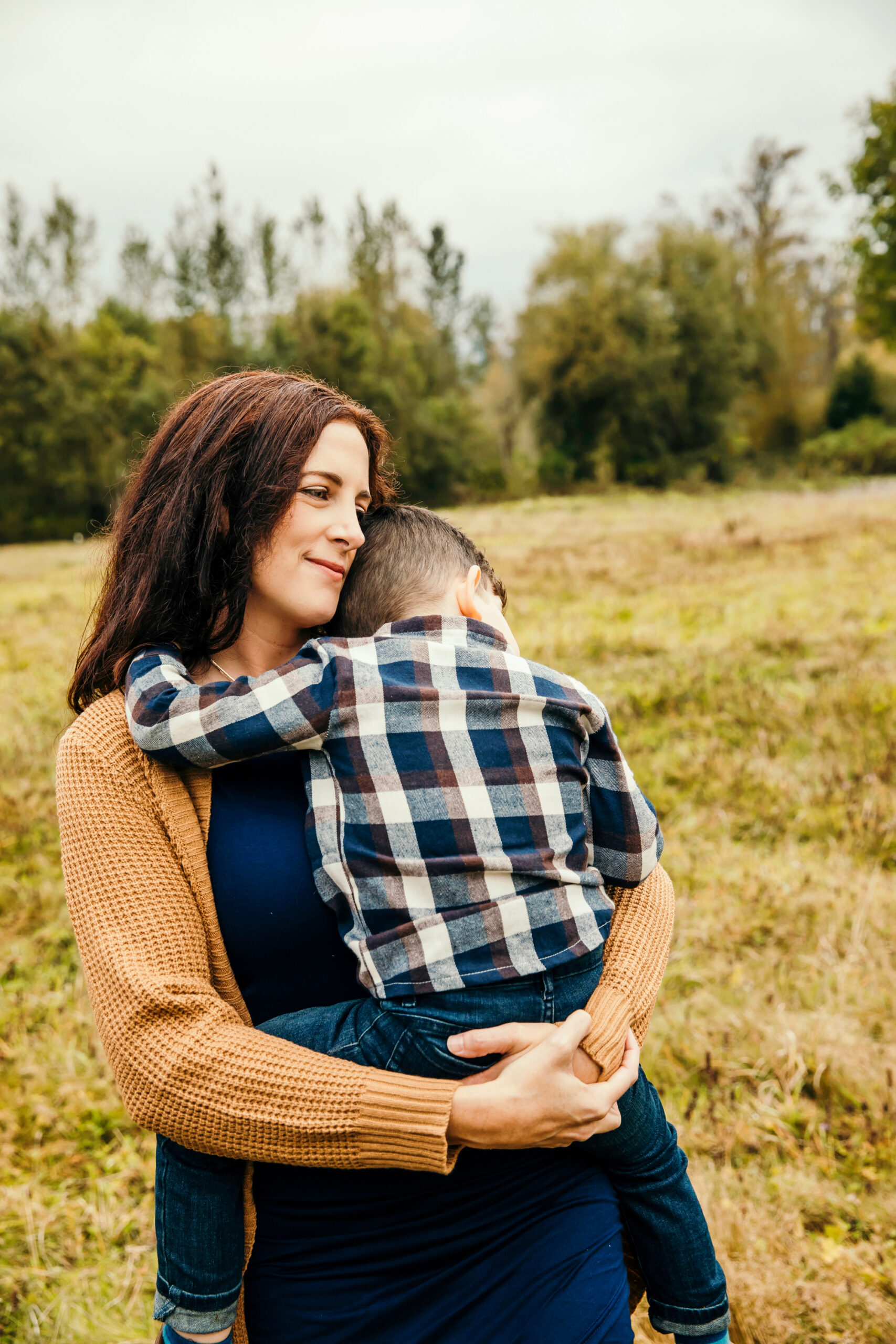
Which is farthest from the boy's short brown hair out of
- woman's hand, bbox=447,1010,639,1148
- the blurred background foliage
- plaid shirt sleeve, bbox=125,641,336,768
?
the blurred background foliage

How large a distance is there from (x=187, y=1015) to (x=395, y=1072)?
0.29m

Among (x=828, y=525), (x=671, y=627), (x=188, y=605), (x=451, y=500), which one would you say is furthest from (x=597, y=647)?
(x=451, y=500)

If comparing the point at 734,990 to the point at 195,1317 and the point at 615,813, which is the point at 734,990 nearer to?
the point at 615,813

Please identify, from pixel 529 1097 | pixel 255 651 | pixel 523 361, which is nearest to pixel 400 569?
pixel 255 651

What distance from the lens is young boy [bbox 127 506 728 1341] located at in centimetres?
127

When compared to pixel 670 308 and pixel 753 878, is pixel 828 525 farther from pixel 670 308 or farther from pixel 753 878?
pixel 670 308

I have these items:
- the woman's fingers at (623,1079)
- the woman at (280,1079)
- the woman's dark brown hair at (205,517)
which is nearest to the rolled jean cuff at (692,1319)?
the woman at (280,1079)

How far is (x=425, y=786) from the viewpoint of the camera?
1.30 m

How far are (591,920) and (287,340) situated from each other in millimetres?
30251

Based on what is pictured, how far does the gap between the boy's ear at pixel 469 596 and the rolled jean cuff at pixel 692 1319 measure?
1.19m

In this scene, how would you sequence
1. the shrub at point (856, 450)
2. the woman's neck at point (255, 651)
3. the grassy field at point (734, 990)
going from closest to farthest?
the woman's neck at point (255, 651)
the grassy field at point (734, 990)
the shrub at point (856, 450)

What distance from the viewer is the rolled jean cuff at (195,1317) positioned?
1.30 m

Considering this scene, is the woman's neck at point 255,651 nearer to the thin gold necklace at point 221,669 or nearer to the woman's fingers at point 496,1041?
the thin gold necklace at point 221,669

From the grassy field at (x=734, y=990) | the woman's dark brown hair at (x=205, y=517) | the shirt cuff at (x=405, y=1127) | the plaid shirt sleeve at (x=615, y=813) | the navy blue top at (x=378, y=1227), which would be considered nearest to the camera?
the shirt cuff at (x=405, y=1127)
